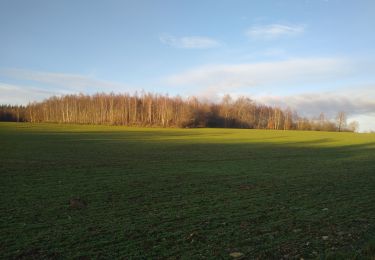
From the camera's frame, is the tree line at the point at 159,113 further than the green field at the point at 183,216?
Yes

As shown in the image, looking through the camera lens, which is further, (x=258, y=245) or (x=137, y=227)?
(x=137, y=227)

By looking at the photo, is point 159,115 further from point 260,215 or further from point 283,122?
point 260,215

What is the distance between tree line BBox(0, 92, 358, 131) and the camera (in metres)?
142

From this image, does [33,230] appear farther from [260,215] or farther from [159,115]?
[159,115]

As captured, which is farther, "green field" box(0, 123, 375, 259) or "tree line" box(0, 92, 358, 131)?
"tree line" box(0, 92, 358, 131)

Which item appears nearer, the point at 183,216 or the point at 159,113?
the point at 183,216

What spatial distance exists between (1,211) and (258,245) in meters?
8.96

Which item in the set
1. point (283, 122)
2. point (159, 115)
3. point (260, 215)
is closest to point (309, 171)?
point (260, 215)

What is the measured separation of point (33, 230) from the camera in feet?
30.9

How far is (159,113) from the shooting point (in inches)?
5645

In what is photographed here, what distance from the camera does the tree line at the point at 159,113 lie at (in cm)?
14175

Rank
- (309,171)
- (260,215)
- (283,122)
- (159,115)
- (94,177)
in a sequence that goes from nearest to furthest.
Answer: (260,215) → (94,177) → (309,171) → (159,115) → (283,122)

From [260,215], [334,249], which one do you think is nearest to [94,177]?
[260,215]

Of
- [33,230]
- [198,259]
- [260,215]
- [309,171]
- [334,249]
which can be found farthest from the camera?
[309,171]
